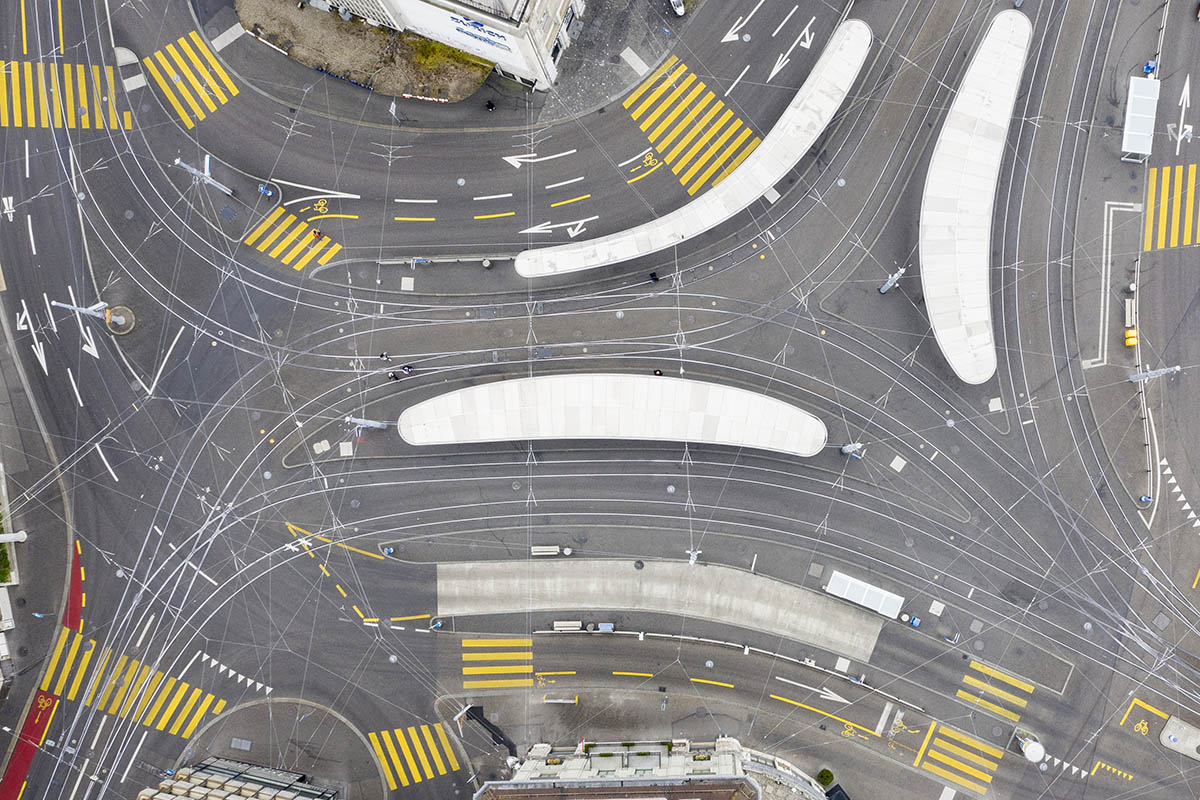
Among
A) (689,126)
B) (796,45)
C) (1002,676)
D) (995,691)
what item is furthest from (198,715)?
(796,45)

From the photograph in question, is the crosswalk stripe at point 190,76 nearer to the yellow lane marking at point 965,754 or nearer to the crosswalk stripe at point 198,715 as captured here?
the crosswalk stripe at point 198,715

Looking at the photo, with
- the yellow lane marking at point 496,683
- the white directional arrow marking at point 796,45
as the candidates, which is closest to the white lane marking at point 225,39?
the white directional arrow marking at point 796,45

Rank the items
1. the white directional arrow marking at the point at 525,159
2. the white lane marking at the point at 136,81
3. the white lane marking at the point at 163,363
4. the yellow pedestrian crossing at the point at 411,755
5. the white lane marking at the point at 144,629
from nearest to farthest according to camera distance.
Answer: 1. the yellow pedestrian crossing at the point at 411,755
2. the white directional arrow marking at the point at 525,159
3. the white lane marking at the point at 144,629
4. the white lane marking at the point at 163,363
5. the white lane marking at the point at 136,81

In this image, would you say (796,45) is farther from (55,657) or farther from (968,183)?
(55,657)

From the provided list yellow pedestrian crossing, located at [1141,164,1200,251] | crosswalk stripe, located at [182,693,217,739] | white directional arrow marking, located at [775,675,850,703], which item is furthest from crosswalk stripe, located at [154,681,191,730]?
yellow pedestrian crossing, located at [1141,164,1200,251]

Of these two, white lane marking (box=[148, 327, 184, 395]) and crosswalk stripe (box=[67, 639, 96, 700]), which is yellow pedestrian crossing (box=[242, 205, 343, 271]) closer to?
white lane marking (box=[148, 327, 184, 395])
